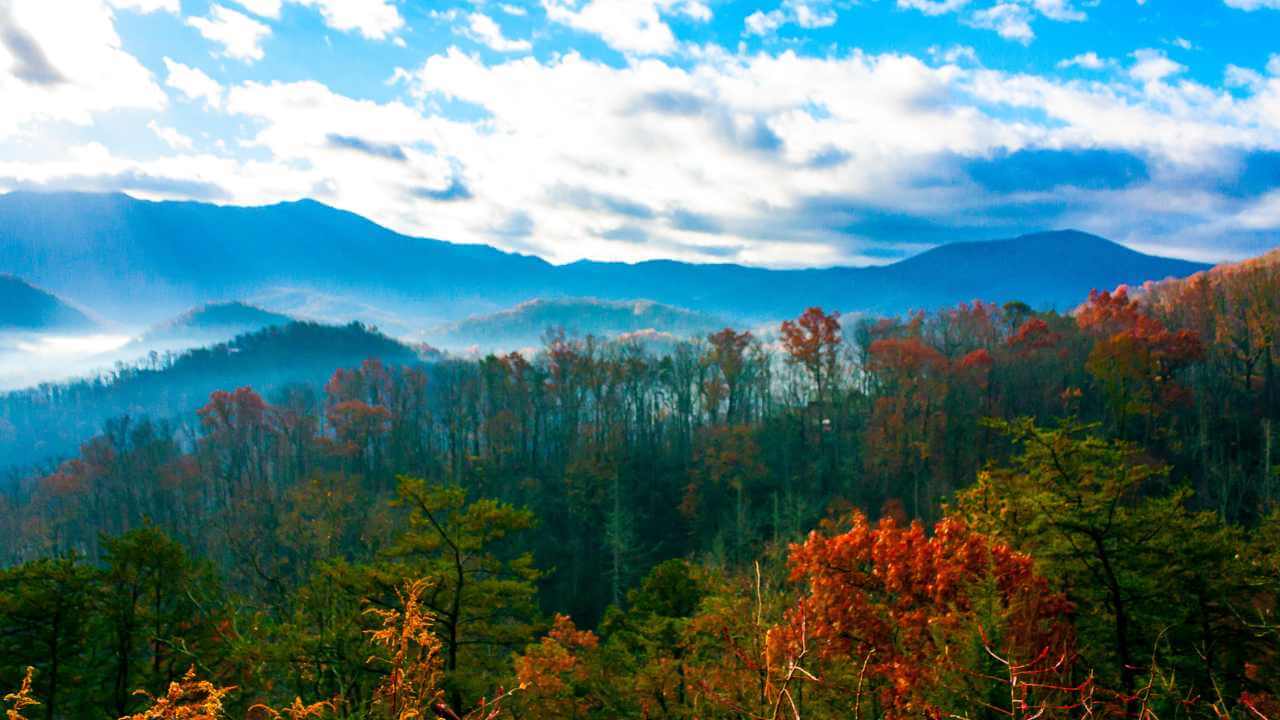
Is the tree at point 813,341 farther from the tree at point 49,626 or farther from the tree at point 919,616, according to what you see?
the tree at point 49,626

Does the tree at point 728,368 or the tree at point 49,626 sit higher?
the tree at point 728,368

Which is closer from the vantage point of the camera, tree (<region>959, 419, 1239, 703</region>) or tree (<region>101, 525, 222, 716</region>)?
tree (<region>959, 419, 1239, 703</region>)

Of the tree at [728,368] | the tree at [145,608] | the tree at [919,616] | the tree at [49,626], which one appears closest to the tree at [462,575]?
the tree at [145,608]

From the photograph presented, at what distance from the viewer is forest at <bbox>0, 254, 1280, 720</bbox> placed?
1017cm

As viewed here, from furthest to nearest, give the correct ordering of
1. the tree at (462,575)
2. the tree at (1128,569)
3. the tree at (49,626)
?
the tree at (49,626), the tree at (462,575), the tree at (1128,569)

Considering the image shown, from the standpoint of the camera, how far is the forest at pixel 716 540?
33.4 feet

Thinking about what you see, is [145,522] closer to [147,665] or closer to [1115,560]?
[147,665]

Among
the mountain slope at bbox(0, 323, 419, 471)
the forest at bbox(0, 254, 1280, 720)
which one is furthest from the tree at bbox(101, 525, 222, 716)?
the mountain slope at bbox(0, 323, 419, 471)

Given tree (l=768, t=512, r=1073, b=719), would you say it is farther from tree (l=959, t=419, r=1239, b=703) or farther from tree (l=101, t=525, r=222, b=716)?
tree (l=101, t=525, r=222, b=716)

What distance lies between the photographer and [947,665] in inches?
363

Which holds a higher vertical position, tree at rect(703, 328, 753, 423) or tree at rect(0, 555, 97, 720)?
tree at rect(703, 328, 753, 423)

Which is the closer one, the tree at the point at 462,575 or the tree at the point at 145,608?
the tree at the point at 462,575

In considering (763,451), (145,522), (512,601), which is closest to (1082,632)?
(512,601)

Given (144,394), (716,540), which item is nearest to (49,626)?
(716,540)
